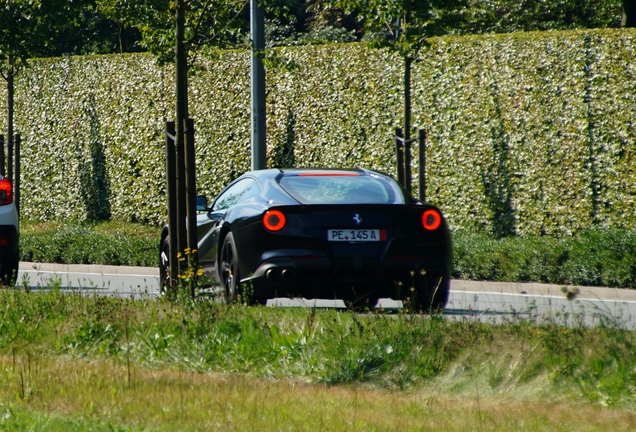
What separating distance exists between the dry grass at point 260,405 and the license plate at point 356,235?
287 cm

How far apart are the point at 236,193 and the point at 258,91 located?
254 inches

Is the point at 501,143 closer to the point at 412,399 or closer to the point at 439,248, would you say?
the point at 439,248

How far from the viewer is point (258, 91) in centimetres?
1744

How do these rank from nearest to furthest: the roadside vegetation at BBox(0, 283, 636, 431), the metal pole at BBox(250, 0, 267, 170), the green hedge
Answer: the roadside vegetation at BBox(0, 283, 636, 431)
the green hedge
the metal pole at BBox(250, 0, 267, 170)

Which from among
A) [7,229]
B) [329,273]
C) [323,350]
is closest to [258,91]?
[7,229]

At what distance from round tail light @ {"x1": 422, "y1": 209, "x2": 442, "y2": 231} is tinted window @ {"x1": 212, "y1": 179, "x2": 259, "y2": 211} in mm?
1582

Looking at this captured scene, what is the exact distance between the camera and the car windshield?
1012 cm

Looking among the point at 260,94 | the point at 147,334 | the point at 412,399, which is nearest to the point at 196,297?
the point at 147,334

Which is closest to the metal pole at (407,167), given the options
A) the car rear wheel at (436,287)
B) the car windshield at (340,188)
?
the car windshield at (340,188)

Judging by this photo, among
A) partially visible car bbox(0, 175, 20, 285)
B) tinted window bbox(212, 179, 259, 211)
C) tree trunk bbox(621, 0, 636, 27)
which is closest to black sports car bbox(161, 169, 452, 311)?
tinted window bbox(212, 179, 259, 211)

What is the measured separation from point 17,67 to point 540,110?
32.7 feet

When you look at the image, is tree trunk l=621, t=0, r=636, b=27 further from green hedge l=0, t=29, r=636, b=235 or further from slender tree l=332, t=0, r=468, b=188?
slender tree l=332, t=0, r=468, b=188

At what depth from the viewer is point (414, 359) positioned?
7.12 metres

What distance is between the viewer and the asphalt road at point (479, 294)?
32.9 ft
